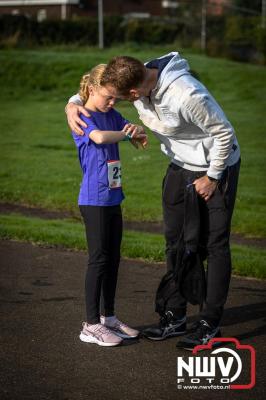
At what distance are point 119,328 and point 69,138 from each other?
12.1m

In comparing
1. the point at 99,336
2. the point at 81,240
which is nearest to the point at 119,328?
the point at 99,336

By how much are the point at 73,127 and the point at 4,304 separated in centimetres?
171

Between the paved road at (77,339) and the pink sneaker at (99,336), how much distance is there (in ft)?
0.17

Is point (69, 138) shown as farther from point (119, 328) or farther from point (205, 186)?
point (205, 186)

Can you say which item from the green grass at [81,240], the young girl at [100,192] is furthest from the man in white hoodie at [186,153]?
the green grass at [81,240]

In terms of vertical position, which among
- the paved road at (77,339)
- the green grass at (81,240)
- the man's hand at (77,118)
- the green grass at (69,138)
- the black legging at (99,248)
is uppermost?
the man's hand at (77,118)

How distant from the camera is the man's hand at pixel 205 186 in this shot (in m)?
5.36

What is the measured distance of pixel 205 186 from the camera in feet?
17.6

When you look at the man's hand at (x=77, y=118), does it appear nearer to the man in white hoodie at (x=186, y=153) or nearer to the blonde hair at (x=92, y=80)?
the man in white hoodie at (x=186, y=153)

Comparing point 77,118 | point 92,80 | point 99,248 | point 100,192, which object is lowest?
point 99,248

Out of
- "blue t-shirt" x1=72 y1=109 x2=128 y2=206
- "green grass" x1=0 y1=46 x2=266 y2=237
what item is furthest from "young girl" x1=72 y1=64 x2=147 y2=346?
"green grass" x1=0 y1=46 x2=266 y2=237

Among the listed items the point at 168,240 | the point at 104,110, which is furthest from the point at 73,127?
the point at 168,240

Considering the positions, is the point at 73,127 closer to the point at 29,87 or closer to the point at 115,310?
the point at 115,310

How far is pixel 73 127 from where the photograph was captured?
5406 millimetres
